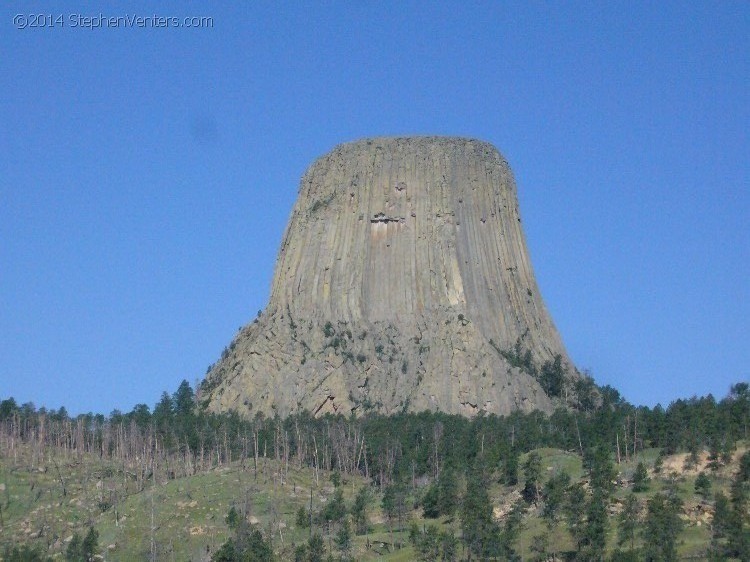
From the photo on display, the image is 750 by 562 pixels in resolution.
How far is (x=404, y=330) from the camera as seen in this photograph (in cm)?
19262

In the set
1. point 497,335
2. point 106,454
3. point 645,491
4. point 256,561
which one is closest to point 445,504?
point 645,491

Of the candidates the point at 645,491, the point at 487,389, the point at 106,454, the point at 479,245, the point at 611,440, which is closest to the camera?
the point at 645,491

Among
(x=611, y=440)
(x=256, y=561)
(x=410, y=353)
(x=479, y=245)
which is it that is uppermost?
(x=479, y=245)

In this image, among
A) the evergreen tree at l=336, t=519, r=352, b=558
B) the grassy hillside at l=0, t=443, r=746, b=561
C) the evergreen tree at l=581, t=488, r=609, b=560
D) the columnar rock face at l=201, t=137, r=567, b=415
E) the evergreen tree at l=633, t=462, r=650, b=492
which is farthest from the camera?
the columnar rock face at l=201, t=137, r=567, b=415

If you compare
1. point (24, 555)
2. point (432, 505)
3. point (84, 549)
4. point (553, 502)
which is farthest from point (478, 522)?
point (24, 555)

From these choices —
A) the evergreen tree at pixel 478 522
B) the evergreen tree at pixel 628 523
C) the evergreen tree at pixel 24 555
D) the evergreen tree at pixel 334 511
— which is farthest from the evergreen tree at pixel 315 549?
the evergreen tree at pixel 628 523

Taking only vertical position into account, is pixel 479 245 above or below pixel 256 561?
above


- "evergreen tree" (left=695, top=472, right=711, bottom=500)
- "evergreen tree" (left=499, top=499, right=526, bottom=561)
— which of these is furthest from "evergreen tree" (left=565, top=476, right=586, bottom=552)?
"evergreen tree" (left=695, top=472, right=711, bottom=500)

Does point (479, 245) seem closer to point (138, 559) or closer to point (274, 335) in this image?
point (274, 335)

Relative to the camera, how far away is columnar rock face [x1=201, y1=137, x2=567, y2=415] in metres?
185

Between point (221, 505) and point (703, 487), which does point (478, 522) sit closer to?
point (703, 487)

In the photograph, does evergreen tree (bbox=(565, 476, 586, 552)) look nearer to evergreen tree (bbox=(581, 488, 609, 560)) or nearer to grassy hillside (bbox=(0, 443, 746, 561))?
evergreen tree (bbox=(581, 488, 609, 560))

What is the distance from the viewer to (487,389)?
184375 mm

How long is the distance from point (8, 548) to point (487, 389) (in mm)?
66962
